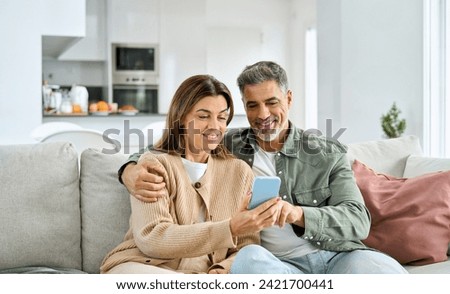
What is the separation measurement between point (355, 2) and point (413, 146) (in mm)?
3387

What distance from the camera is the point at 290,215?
6.45 ft

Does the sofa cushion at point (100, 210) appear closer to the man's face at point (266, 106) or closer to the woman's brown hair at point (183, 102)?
the woman's brown hair at point (183, 102)

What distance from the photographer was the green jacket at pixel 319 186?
2068mm

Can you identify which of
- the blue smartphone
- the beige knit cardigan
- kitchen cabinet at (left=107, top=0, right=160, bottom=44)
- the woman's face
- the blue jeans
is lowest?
the blue jeans

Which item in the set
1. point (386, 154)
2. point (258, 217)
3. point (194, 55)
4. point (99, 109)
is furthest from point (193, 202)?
point (194, 55)

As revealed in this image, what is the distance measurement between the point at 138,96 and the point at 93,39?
3.07 ft

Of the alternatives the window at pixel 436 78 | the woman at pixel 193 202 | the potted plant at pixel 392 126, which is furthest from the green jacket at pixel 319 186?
the window at pixel 436 78

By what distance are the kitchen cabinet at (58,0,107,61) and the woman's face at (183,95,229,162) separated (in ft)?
20.9

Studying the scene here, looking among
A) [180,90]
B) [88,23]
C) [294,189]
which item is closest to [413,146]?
[294,189]

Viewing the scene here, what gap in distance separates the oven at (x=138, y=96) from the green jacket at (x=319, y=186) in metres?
6.13

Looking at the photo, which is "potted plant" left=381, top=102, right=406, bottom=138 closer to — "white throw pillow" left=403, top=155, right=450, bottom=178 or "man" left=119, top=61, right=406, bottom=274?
"white throw pillow" left=403, top=155, right=450, bottom=178

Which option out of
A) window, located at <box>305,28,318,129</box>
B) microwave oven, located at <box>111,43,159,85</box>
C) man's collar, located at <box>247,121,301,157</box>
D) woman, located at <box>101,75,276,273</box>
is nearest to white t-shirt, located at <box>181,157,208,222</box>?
woman, located at <box>101,75,276,273</box>

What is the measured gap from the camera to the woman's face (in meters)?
2.12
